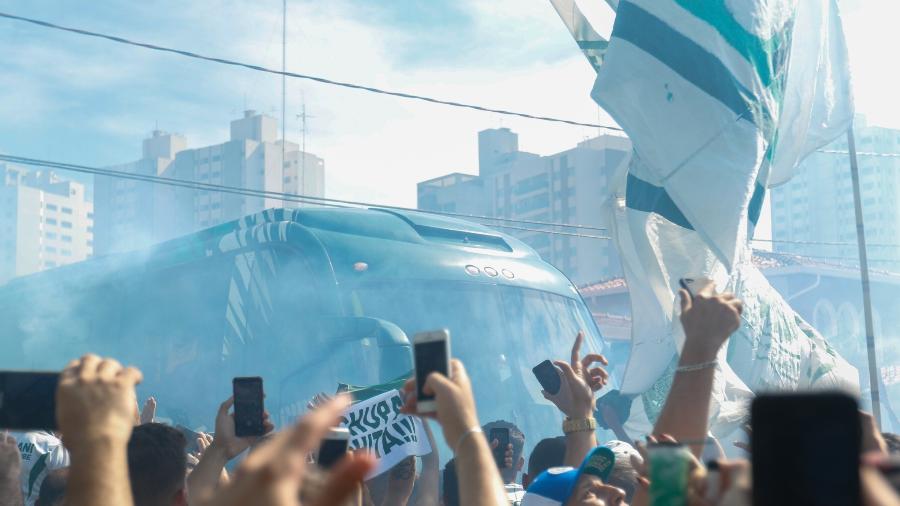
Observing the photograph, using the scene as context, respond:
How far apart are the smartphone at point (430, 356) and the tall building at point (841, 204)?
517 inches

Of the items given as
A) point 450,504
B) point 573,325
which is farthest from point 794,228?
point 450,504

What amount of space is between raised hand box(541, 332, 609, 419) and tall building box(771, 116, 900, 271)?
453 inches

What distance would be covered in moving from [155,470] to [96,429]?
117cm

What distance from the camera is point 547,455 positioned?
4902 mm

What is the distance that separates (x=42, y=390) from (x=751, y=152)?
4588 mm

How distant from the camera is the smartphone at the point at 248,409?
3.20m

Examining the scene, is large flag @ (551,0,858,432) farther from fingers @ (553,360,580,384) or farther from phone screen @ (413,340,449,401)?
phone screen @ (413,340,449,401)

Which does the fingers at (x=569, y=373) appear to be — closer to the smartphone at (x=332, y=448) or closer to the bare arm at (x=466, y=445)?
the smartphone at (x=332, y=448)

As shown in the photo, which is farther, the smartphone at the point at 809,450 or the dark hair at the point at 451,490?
the dark hair at the point at 451,490

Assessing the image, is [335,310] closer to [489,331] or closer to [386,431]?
[489,331]

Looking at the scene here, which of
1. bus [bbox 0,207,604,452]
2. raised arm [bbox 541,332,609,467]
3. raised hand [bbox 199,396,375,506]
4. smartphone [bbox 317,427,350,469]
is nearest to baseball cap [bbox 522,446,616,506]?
raised arm [bbox 541,332,609,467]

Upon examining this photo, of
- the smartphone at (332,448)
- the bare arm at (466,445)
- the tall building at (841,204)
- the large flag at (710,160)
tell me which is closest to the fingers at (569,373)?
the smartphone at (332,448)

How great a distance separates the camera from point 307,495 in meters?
1.39

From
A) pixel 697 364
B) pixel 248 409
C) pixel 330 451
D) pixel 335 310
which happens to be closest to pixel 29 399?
pixel 330 451
